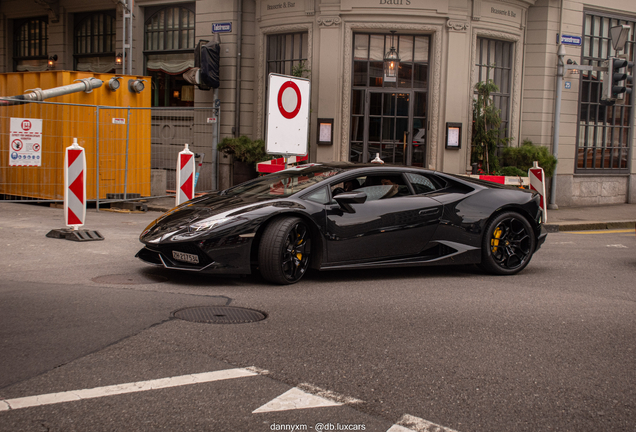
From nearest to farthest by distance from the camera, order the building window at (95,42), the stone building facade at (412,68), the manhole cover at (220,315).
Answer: the manhole cover at (220,315) < the stone building facade at (412,68) < the building window at (95,42)

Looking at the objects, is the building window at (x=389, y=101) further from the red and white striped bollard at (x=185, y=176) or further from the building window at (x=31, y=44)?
the building window at (x=31, y=44)

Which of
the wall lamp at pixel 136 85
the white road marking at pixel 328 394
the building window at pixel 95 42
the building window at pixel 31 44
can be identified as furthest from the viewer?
the building window at pixel 31 44

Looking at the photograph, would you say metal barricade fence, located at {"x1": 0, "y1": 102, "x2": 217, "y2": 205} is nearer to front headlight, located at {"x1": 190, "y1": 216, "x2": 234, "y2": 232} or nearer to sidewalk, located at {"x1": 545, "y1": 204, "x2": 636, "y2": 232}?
front headlight, located at {"x1": 190, "y1": 216, "x2": 234, "y2": 232}

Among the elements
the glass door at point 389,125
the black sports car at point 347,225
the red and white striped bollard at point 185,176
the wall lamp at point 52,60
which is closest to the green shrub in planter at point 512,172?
the glass door at point 389,125

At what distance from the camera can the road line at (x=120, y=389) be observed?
10.6 feet

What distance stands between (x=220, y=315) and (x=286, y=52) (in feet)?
40.6

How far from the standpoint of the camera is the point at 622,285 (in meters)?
6.96

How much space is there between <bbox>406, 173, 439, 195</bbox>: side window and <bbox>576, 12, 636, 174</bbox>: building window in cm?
1176

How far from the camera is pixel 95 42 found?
20.1m

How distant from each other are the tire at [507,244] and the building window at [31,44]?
18.5 meters

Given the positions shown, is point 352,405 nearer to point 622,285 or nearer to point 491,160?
point 622,285

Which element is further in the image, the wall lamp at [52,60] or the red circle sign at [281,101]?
the wall lamp at [52,60]

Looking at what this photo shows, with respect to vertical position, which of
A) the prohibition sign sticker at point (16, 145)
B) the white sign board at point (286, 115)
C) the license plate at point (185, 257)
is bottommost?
the license plate at point (185, 257)

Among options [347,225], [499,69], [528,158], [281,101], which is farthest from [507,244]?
[499,69]
